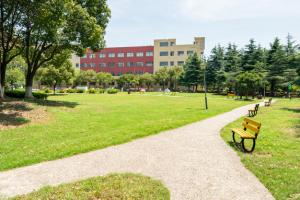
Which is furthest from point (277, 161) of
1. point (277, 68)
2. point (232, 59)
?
point (232, 59)

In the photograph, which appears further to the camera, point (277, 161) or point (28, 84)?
point (28, 84)

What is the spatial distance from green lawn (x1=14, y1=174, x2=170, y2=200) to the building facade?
287 ft

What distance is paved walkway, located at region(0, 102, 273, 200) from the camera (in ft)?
16.8

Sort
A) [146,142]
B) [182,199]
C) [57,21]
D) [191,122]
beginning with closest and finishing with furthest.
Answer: [182,199]
[146,142]
[191,122]
[57,21]

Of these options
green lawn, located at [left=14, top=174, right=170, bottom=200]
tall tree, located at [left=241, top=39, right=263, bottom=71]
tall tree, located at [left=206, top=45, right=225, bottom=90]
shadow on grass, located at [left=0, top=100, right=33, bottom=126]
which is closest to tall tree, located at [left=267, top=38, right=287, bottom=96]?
tall tree, located at [left=241, top=39, right=263, bottom=71]

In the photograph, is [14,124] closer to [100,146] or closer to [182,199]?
[100,146]

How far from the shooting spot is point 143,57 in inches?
3885

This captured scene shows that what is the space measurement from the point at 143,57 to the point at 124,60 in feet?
27.1

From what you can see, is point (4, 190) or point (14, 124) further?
point (14, 124)

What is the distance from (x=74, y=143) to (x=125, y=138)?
1960mm

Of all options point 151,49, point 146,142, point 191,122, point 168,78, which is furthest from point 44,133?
point 151,49

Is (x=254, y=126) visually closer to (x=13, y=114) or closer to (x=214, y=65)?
(x=13, y=114)

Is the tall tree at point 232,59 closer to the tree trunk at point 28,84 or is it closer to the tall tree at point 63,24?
the tall tree at point 63,24

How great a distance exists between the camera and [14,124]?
40.4ft
